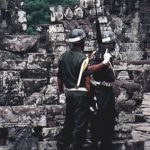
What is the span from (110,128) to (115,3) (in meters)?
15.2

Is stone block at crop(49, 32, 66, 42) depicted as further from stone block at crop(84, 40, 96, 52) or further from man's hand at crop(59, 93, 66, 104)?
man's hand at crop(59, 93, 66, 104)

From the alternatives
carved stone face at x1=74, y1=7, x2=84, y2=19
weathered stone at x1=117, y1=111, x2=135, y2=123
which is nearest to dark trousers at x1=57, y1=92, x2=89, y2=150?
weathered stone at x1=117, y1=111, x2=135, y2=123

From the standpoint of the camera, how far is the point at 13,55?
7.75m

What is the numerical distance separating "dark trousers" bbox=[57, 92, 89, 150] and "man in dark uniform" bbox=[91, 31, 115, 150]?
0.86 feet

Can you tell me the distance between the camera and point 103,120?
6.90m

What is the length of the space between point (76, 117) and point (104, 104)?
1.67ft

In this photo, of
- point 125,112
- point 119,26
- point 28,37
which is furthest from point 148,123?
point 119,26

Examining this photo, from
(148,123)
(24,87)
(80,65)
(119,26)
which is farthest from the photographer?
(119,26)

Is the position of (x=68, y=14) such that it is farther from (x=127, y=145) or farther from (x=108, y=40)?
(x=127, y=145)

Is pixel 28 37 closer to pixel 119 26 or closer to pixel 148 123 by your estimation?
pixel 148 123

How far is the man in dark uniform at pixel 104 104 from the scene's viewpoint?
22.6 feet

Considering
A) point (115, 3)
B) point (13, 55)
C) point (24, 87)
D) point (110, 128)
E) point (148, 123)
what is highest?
point (115, 3)

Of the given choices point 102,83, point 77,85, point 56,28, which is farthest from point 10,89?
point 56,28

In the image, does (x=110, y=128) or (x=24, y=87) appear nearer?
(x=110, y=128)
